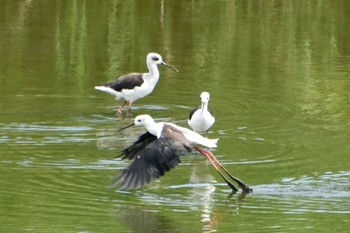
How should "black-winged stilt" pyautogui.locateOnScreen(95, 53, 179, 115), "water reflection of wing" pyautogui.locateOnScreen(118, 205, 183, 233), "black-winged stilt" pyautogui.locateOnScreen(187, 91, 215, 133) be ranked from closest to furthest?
"water reflection of wing" pyautogui.locateOnScreen(118, 205, 183, 233), "black-winged stilt" pyautogui.locateOnScreen(187, 91, 215, 133), "black-winged stilt" pyautogui.locateOnScreen(95, 53, 179, 115)

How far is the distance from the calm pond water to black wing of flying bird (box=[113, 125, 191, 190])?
328 mm

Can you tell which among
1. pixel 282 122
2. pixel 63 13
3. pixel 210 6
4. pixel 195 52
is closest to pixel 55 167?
pixel 282 122

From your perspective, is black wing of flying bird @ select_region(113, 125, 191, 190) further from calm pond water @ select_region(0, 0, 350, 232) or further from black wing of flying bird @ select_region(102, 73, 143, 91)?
black wing of flying bird @ select_region(102, 73, 143, 91)

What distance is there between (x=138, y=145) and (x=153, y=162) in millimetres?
1162

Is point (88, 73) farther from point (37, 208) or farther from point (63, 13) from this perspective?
point (37, 208)

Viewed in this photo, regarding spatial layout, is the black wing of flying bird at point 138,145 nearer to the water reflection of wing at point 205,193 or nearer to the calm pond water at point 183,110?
the calm pond water at point 183,110

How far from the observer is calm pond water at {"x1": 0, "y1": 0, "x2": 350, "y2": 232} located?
11219 mm

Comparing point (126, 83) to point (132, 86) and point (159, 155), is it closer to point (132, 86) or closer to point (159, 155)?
point (132, 86)

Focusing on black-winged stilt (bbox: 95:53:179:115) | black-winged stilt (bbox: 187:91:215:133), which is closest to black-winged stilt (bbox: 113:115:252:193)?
black-winged stilt (bbox: 187:91:215:133)

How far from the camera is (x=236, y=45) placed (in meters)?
22.9

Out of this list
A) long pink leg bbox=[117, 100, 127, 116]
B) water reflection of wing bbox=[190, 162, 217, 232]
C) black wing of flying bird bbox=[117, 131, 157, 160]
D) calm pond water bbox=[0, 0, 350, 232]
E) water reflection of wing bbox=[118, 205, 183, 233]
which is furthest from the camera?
long pink leg bbox=[117, 100, 127, 116]

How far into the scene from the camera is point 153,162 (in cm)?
1120

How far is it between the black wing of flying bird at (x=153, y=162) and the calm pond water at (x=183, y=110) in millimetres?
328

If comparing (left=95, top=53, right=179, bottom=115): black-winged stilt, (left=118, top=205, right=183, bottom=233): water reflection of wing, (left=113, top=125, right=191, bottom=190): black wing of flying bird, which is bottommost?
(left=118, top=205, right=183, bottom=233): water reflection of wing
